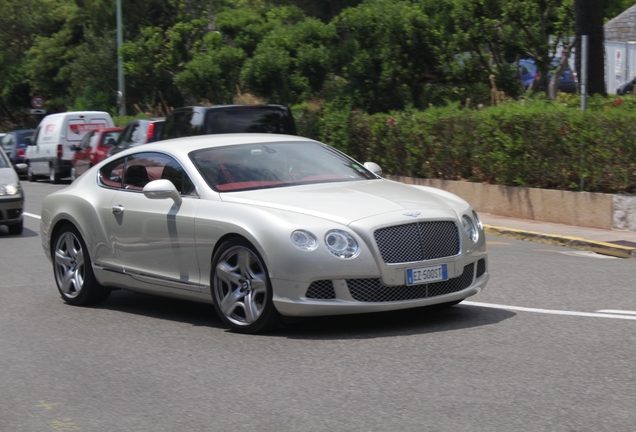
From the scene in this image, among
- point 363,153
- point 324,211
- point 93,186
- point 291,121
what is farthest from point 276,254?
point 363,153

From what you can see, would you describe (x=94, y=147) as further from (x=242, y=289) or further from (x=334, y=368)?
(x=334, y=368)

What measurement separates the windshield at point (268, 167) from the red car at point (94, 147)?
17.9 meters

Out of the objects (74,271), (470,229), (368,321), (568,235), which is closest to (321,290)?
(368,321)

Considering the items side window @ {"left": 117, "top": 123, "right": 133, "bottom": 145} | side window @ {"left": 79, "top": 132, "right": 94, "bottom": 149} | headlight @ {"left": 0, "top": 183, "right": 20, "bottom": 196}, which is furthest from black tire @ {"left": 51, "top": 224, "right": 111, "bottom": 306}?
side window @ {"left": 79, "top": 132, "right": 94, "bottom": 149}

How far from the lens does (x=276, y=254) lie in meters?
7.32

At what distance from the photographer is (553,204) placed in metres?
15.7

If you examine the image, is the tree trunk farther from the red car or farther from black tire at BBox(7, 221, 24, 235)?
the red car

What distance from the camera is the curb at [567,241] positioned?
1270 cm

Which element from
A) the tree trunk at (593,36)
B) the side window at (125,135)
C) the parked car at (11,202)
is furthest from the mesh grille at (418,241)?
the side window at (125,135)

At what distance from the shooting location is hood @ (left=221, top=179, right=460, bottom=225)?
7479 millimetres

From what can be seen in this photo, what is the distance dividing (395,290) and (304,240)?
74 cm

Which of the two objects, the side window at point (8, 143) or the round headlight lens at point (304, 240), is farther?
the side window at point (8, 143)

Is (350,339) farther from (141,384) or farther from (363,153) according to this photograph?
(363,153)

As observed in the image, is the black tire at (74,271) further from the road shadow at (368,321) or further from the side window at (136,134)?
A: the side window at (136,134)
